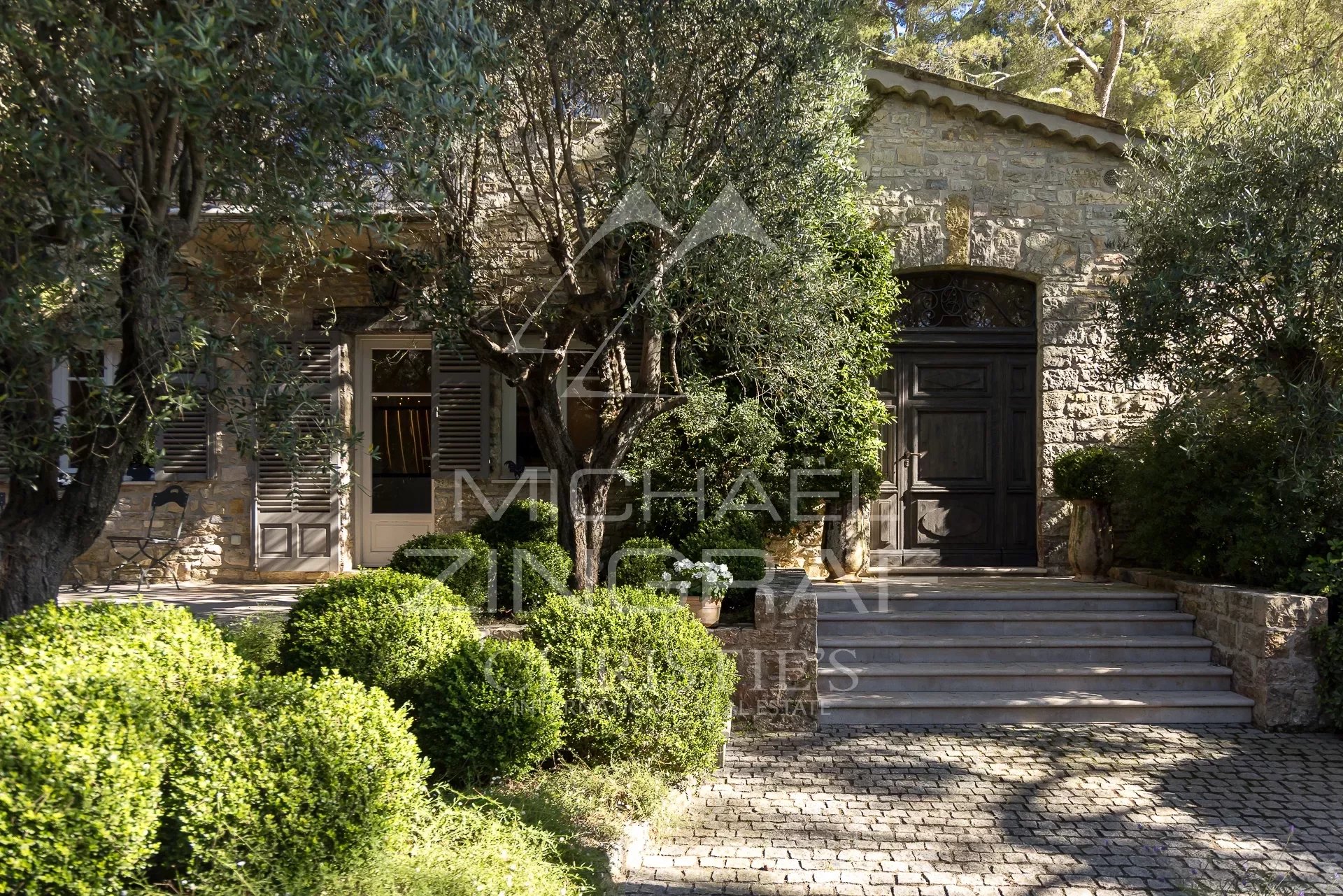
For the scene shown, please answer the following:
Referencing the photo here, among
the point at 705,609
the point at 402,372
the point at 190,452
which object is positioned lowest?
the point at 705,609

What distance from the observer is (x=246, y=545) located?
28.9 ft

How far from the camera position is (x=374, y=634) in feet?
14.6

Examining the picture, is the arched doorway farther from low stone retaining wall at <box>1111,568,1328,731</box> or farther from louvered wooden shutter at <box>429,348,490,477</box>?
louvered wooden shutter at <box>429,348,490,477</box>

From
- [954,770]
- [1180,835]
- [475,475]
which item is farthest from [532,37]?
[1180,835]

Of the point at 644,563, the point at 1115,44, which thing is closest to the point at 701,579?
the point at 644,563

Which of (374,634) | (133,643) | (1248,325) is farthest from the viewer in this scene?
(1248,325)

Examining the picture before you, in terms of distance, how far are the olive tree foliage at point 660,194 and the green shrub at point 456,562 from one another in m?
0.67

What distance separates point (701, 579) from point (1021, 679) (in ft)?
7.62

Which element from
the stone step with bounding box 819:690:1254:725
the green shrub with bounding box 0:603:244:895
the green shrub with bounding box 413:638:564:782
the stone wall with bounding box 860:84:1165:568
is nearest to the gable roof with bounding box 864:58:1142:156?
the stone wall with bounding box 860:84:1165:568

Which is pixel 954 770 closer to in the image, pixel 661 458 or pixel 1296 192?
pixel 661 458

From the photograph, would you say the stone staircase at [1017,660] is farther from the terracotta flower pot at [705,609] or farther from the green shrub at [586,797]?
the green shrub at [586,797]

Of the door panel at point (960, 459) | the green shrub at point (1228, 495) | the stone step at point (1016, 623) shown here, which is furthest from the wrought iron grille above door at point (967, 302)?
the stone step at point (1016, 623)

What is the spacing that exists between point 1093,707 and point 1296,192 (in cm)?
365

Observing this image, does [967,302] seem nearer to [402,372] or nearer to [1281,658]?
[1281,658]
